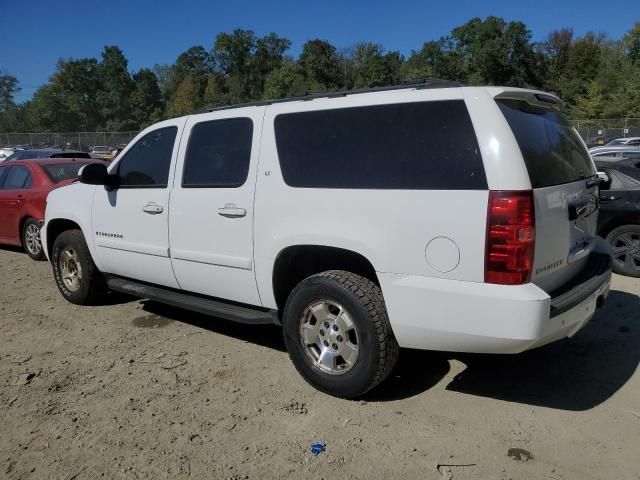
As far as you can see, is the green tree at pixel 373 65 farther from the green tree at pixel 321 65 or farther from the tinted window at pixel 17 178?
the tinted window at pixel 17 178

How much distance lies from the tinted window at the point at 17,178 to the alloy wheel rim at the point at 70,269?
10.5 feet

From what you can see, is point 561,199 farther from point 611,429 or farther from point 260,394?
point 260,394

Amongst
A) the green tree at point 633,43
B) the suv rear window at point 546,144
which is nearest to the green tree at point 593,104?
the green tree at point 633,43

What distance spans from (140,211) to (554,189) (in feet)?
10.9

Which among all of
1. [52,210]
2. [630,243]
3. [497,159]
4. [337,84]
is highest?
[337,84]

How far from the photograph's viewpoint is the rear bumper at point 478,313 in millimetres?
2854

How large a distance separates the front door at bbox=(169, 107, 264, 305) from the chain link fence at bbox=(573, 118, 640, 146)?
36.6m

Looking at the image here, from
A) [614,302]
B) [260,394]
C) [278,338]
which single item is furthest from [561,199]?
[614,302]

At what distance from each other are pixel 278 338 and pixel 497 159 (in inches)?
107

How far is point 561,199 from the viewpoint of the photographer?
3.19 metres

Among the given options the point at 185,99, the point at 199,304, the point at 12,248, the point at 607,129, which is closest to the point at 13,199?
the point at 12,248

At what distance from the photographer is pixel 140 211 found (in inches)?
185

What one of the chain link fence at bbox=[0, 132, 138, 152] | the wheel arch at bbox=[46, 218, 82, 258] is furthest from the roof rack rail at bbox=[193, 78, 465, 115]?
the chain link fence at bbox=[0, 132, 138, 152]

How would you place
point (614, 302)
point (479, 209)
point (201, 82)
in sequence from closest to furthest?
point (479, 209)
point (614, 302)
point (201, 82)
